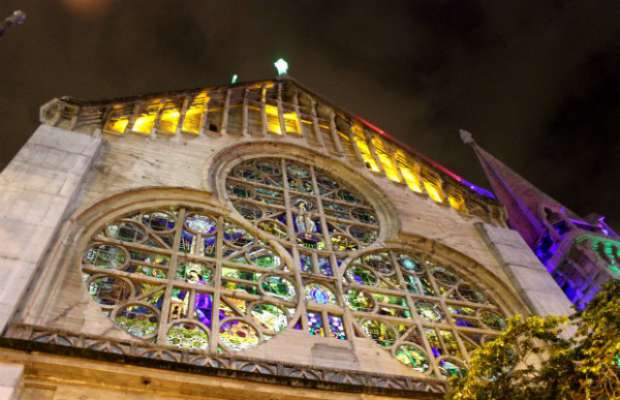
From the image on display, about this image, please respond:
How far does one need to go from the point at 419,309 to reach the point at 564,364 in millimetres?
5332

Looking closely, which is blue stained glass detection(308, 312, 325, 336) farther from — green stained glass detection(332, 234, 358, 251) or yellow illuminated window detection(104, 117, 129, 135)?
yellow illuminated window detection(104, 117, 129, 135)

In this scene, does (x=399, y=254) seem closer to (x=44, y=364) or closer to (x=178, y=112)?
(x=178, y=112)

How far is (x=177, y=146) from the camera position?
1441 centimetres

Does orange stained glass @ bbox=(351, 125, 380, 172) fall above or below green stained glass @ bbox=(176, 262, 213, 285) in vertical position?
above

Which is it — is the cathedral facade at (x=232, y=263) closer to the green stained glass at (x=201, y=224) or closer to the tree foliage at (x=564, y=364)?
the green stained glass at (x=201, y=224)

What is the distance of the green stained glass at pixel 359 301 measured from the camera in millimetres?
11445

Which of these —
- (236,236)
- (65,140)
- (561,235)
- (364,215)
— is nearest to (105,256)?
(236,236)

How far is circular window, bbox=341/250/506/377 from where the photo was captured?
10.9 metres

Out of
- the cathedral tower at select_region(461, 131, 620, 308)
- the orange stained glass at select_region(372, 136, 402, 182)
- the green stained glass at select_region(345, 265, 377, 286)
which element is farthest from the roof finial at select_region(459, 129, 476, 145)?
the green stained glass at select_region(345, 265, 377, 286)

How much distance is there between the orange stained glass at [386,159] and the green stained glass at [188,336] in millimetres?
8997

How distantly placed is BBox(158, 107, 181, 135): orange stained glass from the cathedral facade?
0.06m

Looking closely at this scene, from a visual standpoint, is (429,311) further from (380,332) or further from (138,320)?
(138,320)

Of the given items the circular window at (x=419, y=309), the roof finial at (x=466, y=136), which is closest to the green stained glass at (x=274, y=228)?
the circular window at (x=419, y=309)

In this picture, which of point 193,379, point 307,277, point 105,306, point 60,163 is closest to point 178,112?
point 60,163
